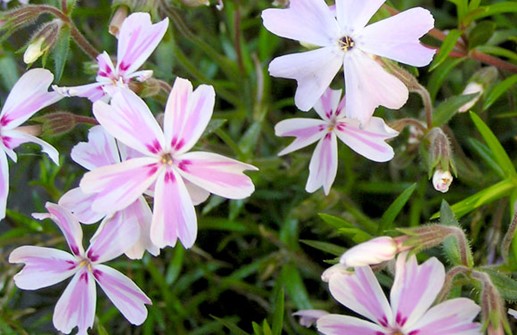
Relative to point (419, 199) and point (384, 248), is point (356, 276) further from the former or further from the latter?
point (419, 199)

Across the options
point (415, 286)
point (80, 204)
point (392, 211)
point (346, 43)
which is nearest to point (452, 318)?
point (415, 286)

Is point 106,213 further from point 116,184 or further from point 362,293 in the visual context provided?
point 362,293

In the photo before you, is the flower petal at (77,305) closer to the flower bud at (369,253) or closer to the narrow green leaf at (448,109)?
the flower bud at (369,253)

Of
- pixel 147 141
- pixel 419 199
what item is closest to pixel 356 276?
pixel 147 141

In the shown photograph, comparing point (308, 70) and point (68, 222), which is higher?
point (308, 70)

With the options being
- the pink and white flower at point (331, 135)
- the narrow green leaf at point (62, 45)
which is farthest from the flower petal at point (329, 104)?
the narrow green leaf at point (62, 45)

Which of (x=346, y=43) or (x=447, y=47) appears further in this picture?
(x=447, y=47)
